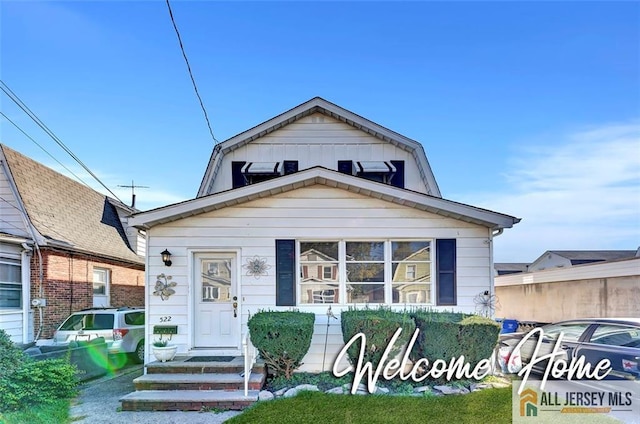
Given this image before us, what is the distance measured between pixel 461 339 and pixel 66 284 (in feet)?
36.1

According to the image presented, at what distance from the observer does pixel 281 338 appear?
6328 mm

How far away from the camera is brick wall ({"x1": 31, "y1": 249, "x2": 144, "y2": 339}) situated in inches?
412

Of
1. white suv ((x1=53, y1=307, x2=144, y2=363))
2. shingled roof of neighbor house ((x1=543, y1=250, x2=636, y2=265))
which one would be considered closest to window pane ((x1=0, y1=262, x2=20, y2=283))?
white suv ((x1=53, y1=307, x2=144, y2=363))

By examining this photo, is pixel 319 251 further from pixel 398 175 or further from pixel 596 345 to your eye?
pixel 596 345

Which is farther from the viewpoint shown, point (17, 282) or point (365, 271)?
point (17, 282)

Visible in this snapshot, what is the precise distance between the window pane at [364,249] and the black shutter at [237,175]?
4.55m

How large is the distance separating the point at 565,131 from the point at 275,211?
31.6ft

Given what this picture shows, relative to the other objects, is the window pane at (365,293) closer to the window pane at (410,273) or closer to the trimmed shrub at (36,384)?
the window pane at (410,273)

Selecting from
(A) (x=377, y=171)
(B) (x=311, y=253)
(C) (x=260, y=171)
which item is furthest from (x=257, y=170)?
(B) (x=311, y=253)

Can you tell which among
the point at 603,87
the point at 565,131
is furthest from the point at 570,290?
the point at 603,87

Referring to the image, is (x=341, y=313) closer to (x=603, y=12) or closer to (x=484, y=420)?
(x=484, y=420)

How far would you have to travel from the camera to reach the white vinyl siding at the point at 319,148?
1103 cm

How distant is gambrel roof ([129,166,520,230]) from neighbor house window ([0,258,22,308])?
5510mm

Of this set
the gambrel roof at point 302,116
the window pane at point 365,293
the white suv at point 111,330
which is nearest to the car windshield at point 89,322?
the white suv at point 111,330
